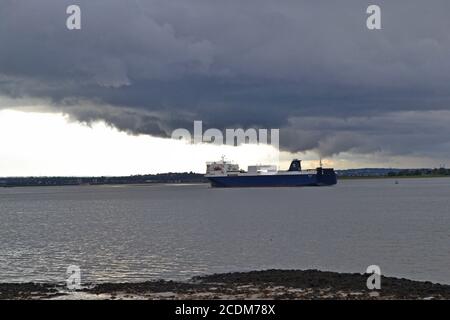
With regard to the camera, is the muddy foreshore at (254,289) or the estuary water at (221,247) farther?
the estuary water at (221,247)

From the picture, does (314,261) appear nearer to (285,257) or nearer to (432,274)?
(285,257)

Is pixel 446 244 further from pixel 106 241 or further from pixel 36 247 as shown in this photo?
pixel 36 247

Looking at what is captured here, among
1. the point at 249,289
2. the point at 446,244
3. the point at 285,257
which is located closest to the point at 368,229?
the point at 446,244

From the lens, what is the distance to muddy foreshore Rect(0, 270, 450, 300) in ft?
81.3

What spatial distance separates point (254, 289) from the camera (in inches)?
1046

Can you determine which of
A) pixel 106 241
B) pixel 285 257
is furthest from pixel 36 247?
pixel 285 257

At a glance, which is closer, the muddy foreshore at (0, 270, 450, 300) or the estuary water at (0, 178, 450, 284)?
the muddy foreshore at (0, 270, 450, 300)

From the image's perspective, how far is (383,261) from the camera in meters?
38.2

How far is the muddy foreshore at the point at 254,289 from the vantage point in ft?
81.3

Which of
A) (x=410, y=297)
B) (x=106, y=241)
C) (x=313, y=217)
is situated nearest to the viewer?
(x=410, y=297)

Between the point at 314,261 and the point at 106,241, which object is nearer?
the point at 314,261

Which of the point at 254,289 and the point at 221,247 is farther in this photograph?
the point at 221,247
